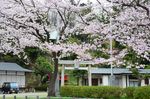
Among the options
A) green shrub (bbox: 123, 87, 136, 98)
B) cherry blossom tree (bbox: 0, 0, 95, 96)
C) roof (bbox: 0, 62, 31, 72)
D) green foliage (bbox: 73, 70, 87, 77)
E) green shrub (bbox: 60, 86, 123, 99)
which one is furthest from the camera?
roof (bbox: 0, 62, 31, 72)

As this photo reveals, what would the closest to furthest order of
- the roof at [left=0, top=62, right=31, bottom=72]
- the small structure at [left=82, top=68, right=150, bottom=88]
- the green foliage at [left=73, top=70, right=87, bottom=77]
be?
the green foliage at [left=73, top=70, right=87, bottom=77] < the small structure at [left=82, top=68, right=150, bottom=88] < the roof at [left=0, top=62, right=31, bottom=72]

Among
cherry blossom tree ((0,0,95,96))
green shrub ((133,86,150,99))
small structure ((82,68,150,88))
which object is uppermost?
cherry blossom tree ((0,0,95,96))

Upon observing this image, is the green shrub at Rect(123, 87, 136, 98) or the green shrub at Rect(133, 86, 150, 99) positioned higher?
the green shrub at Rect(133, 86, 150, 99)

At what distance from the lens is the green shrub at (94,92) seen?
2745 cm

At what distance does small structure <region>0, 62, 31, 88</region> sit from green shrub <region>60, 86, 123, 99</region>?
82.8 feet

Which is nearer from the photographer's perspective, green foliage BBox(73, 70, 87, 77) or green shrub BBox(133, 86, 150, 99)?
green shrub BBox(133, 86, 150, 99)

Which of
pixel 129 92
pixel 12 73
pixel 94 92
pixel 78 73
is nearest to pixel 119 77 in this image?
pixel 78 73

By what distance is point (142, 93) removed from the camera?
22.8 m

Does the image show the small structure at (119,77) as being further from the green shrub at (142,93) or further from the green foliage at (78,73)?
the green shrub at (142,93)

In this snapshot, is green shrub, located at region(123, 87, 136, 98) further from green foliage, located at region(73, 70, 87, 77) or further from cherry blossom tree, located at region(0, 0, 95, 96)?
green foliage, located at region(73, 70, 87, 77)

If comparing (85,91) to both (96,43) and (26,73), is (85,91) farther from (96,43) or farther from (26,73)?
(26,73)

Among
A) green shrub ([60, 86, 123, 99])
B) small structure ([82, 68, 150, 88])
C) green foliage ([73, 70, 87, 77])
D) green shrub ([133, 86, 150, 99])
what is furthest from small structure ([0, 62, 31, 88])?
green shrub ([133, 86, 150, 99])

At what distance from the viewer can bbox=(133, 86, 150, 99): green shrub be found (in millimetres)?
22312

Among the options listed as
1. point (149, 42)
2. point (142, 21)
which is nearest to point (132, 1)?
point (142, 21)
